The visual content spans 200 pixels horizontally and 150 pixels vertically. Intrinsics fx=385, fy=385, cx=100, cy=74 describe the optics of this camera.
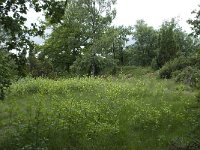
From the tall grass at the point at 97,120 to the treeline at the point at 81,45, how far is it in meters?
1.69

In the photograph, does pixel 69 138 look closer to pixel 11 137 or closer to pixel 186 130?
pixel 11 137

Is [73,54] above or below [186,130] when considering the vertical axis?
above

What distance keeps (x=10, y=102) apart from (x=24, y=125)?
5.45 m

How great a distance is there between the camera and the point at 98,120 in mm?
14633

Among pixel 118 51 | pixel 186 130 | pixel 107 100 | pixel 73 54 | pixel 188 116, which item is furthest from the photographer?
pixel 118 51

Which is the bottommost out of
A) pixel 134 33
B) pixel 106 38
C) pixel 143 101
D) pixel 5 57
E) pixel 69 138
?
pixel 69 138

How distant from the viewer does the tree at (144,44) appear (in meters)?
73.1

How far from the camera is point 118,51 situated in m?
75.2

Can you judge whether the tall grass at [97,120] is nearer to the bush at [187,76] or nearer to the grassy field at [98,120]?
the grassy field at [98,120]

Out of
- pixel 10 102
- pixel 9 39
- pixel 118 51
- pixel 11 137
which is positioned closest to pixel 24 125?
pixel 11 137

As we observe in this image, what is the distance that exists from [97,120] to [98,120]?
0.26 meters

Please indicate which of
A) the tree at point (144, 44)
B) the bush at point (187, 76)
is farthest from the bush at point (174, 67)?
the tree at point (144, 44)

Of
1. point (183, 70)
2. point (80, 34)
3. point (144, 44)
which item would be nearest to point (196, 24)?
point (183, 70)

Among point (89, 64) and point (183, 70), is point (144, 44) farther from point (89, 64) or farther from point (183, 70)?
point (183, 70)
